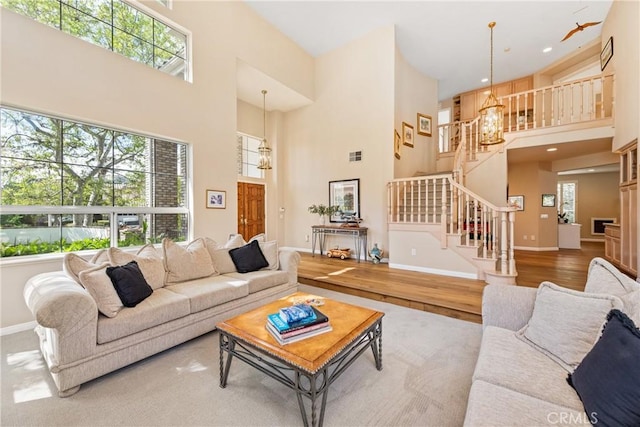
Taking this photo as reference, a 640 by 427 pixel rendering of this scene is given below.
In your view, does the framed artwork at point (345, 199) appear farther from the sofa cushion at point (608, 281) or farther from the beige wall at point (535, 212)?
the beige wall at point (535, 212)

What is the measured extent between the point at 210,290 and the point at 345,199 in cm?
418

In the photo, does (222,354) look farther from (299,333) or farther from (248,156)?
(248,156)

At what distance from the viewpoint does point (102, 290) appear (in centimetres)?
210

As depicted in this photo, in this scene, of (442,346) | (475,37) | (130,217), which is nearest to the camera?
(442,346)

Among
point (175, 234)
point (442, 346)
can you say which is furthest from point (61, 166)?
point (442, 346)

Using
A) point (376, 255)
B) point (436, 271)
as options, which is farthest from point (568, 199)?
point (376, 255)

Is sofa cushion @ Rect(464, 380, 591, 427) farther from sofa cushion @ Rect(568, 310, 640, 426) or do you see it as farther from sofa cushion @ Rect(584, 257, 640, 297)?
sofa cushion @ Rect(584, 257, 640, 297)

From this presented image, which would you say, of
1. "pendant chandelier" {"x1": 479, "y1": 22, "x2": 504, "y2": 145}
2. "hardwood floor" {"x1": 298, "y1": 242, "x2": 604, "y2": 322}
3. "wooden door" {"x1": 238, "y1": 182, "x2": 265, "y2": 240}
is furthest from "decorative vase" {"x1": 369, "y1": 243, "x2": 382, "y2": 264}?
"wooden door" {"x1": 238, "y1": 182, "x2": 265, "y2": 240}

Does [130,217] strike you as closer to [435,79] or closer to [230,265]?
[230,265]

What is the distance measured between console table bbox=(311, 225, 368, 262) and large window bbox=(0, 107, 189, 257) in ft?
9.79

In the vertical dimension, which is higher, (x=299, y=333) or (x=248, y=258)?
(x=248, y=258)

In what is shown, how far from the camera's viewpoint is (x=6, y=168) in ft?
9.49

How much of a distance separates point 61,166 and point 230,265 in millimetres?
2372

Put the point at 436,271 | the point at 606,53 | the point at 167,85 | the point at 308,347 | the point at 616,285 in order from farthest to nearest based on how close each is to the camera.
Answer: the point at 606,53
the point at 436,271
the point at 167,85
the point at 308,347
the point at 616,285
